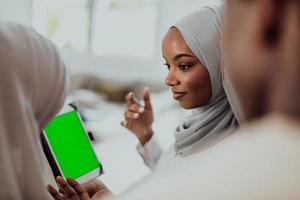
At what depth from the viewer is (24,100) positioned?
0.41 meters

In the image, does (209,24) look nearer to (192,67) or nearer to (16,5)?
(192,67)

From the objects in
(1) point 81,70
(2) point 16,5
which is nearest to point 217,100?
(1) point 81,70

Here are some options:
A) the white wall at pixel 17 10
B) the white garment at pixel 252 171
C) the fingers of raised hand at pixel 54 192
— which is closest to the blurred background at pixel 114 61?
the white wall at pixel 17 10

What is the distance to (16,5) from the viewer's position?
0.54m

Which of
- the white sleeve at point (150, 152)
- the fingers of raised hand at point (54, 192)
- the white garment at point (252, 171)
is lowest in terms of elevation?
the white sleeve at point (150, 152)

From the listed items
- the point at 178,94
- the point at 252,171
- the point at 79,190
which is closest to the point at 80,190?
the point at 79,190

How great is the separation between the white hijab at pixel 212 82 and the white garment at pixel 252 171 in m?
0.36

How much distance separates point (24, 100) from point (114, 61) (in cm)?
35

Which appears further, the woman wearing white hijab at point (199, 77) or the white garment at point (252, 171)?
the woman wearing white hijab at point (199, 77)

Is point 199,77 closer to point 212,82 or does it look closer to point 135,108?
point 212,82

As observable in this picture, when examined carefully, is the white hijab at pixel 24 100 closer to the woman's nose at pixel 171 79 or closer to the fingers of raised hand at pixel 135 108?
the woman's nose at pixel 171 79

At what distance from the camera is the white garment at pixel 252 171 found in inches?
9.7

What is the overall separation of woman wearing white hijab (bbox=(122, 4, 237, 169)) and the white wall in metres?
0.19

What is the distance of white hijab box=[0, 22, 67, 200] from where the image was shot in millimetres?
388
